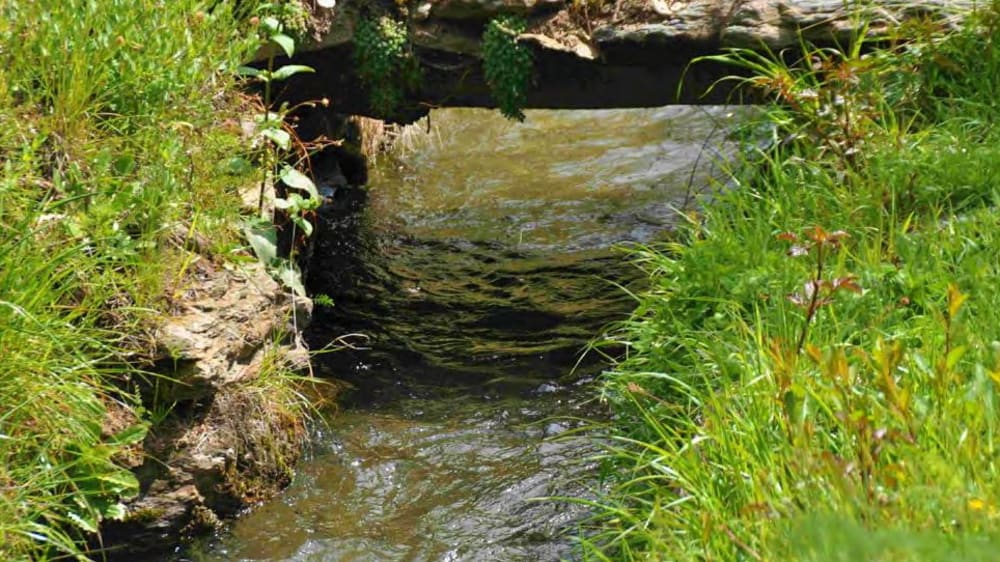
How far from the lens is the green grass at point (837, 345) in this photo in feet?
8.18

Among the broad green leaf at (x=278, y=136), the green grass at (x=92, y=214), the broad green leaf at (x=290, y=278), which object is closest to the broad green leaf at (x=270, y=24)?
the green grass at (x=92, y=214)

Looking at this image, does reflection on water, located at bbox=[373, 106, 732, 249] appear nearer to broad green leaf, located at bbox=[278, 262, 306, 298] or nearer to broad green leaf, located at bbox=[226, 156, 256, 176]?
broad green leaf, located at bbox=[278, 262, 306, 298]

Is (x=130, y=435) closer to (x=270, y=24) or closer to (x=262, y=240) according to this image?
(x=262, y=240)

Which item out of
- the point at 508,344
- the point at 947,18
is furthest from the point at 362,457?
the point at 947,18

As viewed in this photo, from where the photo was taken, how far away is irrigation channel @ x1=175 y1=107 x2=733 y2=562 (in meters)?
4.41

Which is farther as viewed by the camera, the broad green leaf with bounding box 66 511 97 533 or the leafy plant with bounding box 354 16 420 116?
the leafy plant with bounding box 354 16 420 116

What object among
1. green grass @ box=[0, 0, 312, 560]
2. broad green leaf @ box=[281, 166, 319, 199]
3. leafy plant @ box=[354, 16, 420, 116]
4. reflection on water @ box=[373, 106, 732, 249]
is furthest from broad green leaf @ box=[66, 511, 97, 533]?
reflection on water @ box=[373, 106, 732, 249]

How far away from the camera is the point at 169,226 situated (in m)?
4.28

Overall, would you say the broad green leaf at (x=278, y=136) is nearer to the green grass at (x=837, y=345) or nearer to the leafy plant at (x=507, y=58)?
the leafy plant at (x=507, y=58)

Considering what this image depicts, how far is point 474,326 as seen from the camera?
6.23m

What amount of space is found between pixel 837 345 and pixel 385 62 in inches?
138

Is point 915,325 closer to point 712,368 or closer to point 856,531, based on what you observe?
point 712,368

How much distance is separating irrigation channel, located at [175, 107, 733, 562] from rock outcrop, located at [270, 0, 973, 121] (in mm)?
611

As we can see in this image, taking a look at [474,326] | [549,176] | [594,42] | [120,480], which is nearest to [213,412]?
[120,480]
